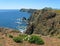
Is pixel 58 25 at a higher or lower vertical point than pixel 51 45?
lower

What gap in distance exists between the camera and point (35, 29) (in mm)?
67688

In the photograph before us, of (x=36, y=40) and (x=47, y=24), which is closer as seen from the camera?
(x=36, y=40)

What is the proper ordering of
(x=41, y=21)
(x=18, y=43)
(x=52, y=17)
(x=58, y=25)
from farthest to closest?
(x=41, y=21), (x=52, y=17), (x=58, y=25), (x=18, y=43)

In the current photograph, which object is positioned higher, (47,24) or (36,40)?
(36,40)

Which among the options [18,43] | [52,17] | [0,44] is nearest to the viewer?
[0,44]

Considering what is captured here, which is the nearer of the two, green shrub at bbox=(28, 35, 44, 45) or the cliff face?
green shrub at bbox=(28, 35, 44, 45)

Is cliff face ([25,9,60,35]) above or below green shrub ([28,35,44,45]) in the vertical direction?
below

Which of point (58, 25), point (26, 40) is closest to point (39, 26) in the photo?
point (58, 25)

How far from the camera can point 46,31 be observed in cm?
5991

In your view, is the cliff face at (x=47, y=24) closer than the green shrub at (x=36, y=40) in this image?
No

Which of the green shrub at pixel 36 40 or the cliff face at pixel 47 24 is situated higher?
the green shrub at pixel 36 40

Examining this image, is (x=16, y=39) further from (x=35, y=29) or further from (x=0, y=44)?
(x=35, y=29)

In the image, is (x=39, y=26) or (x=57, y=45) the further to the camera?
(x=39, y=26)

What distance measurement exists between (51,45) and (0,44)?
3330 mm
